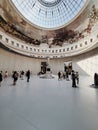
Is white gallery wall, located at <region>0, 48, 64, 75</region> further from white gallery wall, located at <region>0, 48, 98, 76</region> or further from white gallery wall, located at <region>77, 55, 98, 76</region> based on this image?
white gallery wall, located at <region>77, 55, 98, 76</region>

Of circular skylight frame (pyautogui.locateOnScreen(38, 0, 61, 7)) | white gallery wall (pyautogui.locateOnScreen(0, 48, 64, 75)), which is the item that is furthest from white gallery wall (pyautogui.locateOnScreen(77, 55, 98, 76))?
circular skylight frame (pyautogui.locateOnScreen(38, 0, 61, 7))

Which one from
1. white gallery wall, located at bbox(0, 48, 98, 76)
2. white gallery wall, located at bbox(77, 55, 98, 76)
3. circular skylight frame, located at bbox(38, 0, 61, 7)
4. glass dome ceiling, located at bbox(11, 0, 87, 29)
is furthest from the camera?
circular skylight frame, located at bbox(38, 0, 61, 7)

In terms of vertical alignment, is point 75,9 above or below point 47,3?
below

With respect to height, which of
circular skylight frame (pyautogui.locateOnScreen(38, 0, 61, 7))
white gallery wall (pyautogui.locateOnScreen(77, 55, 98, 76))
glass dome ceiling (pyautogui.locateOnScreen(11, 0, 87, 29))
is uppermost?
circular skylight frame (pyautogui.locateOnScreen(38, 0, 61, 7))

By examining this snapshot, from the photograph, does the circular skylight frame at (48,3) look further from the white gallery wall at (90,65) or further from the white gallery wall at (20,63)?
the white gallery wall at (90,65)

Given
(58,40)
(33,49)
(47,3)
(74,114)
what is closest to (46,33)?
(58,40)

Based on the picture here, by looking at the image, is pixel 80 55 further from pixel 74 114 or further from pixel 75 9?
pixel 74 114

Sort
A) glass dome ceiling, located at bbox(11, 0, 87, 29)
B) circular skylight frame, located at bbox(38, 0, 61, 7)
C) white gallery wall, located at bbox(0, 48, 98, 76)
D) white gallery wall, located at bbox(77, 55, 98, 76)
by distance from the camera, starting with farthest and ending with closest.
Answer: circular skylight frame, located at bbox(38, 0, 61, 7) < glass dome ceiling, located at bbox(11, 0, 87, 29) < white gallery wall, located at bbox(0, 48, 98, 76) < white gallery wall, located at bbox(77, 55, 98, 76)

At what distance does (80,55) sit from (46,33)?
49.3 feet

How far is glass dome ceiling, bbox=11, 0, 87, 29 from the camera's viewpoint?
3158 centimetres

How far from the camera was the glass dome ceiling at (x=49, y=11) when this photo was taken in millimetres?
31584

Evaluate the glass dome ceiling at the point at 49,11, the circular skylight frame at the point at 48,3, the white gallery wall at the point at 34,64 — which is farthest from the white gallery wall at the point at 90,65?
the circular skylight frame at the point at 48,3

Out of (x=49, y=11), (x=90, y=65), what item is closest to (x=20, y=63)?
(x=90, y=65)

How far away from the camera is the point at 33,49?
118 ft
